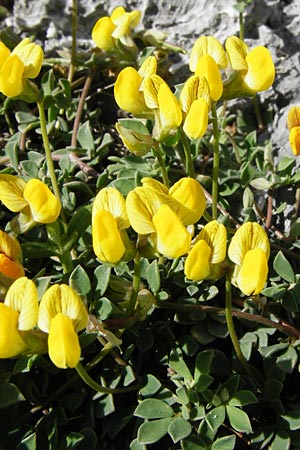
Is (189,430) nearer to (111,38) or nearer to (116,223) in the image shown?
(116,223)

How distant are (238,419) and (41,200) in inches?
26.1

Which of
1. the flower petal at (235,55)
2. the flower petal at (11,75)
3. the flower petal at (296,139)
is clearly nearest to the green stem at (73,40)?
the flower petal at (11,75)

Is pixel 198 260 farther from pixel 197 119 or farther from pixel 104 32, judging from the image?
pixel 104 32

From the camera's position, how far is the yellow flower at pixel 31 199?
1.46 metres

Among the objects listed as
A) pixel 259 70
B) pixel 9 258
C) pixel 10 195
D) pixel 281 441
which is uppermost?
pixel 259 70

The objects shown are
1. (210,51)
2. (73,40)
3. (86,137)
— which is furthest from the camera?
(73,40)

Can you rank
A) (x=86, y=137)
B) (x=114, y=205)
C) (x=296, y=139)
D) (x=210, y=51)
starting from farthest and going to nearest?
(x=86, y=137) → (x=296, y=139) → (x=210, y=51) → (x=114, y=205)

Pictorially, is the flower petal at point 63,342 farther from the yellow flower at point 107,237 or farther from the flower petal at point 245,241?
the flower petal at point 245,241

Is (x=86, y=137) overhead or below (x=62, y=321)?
below

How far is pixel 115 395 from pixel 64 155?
2.51ft

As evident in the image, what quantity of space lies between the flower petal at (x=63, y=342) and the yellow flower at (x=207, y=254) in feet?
0.94

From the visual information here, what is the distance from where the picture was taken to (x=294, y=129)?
5.92ft

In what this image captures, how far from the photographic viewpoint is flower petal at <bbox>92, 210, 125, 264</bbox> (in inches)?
53.0

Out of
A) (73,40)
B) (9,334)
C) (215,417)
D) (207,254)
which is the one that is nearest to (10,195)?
(9,334)
